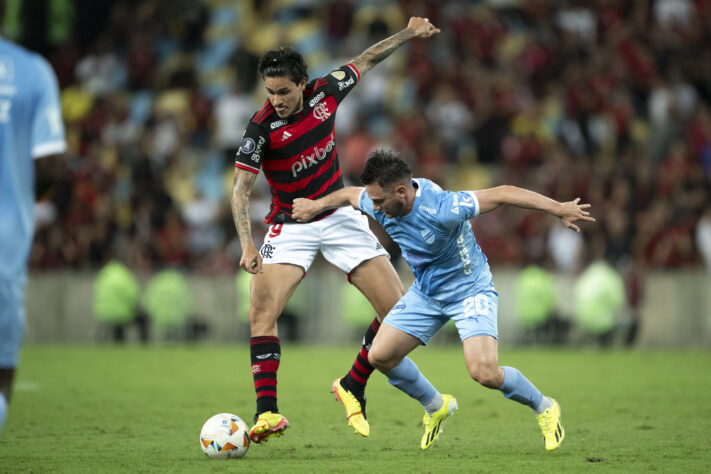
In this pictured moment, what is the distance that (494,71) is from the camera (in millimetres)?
21375

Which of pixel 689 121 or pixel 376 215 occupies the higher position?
pixel 689 121

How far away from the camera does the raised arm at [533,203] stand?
6438 millimetres

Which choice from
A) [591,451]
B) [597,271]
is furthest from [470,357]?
[597,271]

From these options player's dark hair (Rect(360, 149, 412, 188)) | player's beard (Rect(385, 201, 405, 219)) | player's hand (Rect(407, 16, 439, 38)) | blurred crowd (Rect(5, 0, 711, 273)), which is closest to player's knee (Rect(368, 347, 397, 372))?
player's beard (Rect(385, 201, 405, 219))

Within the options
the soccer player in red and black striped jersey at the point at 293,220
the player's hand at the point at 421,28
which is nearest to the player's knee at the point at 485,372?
the soccer player in red and black striped jersey at the point at 293,220

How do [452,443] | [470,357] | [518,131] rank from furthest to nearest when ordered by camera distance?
[518,131] → [452,443] → [470,357]

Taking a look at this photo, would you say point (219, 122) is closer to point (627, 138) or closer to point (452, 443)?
point (627, 138)

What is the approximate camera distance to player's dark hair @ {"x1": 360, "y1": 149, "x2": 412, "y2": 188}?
6.74m

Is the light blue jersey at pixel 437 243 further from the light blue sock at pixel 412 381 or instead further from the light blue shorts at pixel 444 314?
the light blue sock at pixel 412 381

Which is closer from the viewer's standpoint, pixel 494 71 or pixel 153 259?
pixel 153 259

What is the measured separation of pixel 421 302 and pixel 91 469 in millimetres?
2441

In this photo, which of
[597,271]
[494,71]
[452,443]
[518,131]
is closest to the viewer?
[452,443]

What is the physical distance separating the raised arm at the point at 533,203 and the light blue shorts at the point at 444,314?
27.6 inches

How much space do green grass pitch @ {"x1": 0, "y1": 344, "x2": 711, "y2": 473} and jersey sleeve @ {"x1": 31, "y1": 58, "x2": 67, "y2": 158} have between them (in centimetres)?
240
